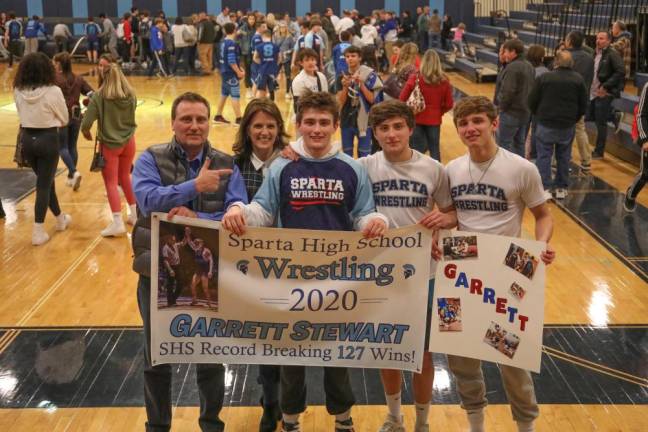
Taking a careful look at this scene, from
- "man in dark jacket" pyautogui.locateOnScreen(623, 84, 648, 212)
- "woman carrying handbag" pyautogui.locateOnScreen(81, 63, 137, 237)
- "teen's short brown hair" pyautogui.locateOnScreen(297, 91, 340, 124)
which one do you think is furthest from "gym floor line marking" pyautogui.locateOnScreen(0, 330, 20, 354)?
"man in dark jacket" pyautogui.locateOnScreen(623, 84, 648, 212)

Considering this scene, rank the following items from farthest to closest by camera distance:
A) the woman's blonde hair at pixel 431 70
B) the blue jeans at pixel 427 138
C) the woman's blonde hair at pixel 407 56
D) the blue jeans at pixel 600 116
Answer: the blue jeans at pixel 600 116 → the woman's blonde hair at pixel 407 56 → the blue jeans at pixel 427 138 → the woman's blonde hair at pixel 431 70

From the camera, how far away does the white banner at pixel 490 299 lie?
361 cm

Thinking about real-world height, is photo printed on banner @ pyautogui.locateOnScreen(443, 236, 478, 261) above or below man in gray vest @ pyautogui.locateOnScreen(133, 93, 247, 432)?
below

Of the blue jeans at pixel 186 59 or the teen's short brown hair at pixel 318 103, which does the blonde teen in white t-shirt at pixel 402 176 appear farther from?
the blue jeans at pixel 186 59

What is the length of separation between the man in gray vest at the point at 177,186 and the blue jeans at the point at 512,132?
6006 millimetres

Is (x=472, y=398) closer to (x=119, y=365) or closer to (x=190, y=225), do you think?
(x=190, y=225)

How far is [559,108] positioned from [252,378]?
17.4 feet

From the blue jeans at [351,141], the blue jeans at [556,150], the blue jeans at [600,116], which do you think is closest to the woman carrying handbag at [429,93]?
the blue jeans at [351,141]

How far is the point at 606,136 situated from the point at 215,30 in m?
15.2

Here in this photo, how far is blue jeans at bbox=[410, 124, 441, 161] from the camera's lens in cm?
869

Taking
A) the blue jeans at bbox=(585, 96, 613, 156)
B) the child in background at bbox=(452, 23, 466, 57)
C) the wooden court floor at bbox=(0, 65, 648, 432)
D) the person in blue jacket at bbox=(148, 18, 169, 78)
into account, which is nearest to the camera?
the wooden court floor at bbox=(0, 65, 648, 432)

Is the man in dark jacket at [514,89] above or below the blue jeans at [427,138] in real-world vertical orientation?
above

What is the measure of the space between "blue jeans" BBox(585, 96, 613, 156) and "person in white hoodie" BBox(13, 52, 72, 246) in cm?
713

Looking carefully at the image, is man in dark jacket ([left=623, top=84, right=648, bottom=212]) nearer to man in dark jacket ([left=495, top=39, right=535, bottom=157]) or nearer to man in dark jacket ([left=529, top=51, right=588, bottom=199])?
man in dark jacket ([left=529, top=51, right=588, bottom=199])
